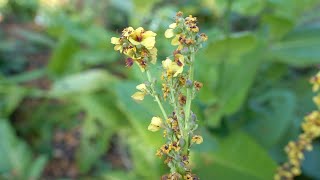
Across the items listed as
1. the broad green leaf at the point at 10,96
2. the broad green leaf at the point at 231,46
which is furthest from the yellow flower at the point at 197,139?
the broad green leaf at the point at 10,96

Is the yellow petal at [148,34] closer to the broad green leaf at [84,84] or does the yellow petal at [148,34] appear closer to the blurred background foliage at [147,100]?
the blurred background foliage at [147,100]

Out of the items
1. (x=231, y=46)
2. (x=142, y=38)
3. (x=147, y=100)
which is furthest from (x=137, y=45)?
(x=231, y=46)

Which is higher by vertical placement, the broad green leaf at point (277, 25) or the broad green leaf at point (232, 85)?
the broad green leaf at point (277, 25)

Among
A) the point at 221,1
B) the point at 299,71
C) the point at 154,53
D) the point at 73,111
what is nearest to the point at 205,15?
the point at 299,71

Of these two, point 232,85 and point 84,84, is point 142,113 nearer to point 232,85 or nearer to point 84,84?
point 232,85

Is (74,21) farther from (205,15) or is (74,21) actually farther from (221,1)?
(221,1)
